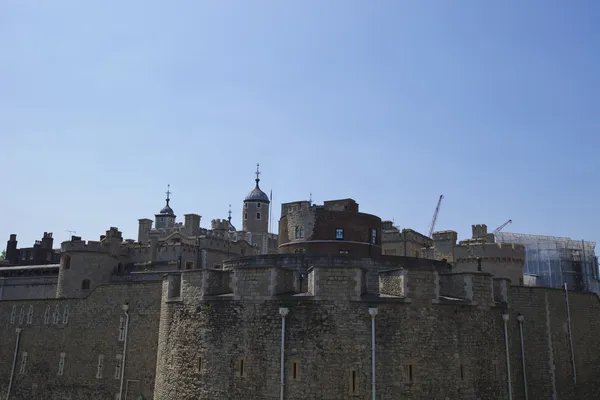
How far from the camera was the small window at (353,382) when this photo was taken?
22359 millimetres

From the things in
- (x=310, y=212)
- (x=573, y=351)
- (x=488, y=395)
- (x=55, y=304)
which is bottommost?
(x=488, y=395)

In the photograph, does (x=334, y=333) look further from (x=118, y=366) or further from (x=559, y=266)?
(x=559, y=266)

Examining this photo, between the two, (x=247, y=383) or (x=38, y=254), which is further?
(x=38, y=254)

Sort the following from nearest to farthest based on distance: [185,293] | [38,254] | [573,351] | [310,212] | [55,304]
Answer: [185,293], [573,351], [310,212], [55,304], [38,254]

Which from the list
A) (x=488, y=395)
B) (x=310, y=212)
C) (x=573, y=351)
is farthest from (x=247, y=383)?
(x=573, y=351)

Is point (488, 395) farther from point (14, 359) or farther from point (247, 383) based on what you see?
point (14, 359)

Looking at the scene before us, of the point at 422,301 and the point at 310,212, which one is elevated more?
the point at 310,212

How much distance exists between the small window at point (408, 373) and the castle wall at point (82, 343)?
15.3 metres

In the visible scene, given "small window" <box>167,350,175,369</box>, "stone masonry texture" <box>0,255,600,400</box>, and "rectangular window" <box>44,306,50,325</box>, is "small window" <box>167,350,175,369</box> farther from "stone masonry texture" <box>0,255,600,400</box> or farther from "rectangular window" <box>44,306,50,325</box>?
"rectangular window" <box>44,306,50,325</box>

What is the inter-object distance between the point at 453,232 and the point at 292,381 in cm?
3432

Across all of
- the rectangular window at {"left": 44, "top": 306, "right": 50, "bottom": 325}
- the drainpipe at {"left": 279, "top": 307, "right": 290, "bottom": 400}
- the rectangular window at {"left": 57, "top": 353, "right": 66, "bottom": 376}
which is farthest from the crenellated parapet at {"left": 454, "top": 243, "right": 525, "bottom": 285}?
the rectangular window at {"left": 44, "top": 306, "right": 50, "bottom": 325}

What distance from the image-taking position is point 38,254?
71.0 metres

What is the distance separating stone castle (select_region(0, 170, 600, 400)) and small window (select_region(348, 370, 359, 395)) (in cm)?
5

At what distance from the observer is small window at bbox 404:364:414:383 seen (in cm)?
2270
